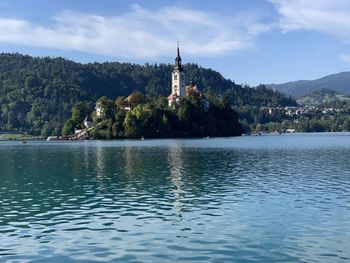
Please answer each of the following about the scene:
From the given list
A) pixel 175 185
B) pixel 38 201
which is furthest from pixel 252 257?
pixel 175 185

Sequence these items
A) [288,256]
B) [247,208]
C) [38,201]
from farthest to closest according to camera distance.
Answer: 1. [38,201]
2. [247,208]
3. [288,256]

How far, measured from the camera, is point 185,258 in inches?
866

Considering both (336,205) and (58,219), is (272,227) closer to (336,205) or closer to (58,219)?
(336,205)

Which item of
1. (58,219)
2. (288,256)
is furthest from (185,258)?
(58,219)

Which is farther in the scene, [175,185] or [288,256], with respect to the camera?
[175,185]

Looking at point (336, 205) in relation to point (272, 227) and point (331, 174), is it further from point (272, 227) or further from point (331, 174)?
point (331, 174)

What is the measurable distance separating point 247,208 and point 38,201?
1675 cm

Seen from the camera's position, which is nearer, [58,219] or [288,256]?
[288,256]

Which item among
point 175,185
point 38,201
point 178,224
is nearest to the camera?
point 178,224

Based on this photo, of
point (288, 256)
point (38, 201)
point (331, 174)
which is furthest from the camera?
point (331, 174)

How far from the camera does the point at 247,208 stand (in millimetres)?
33812

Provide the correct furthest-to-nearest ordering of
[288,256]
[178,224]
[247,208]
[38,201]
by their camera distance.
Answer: [38,201] → [247,208] → [178,224] → [288,256]

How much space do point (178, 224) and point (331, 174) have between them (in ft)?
102

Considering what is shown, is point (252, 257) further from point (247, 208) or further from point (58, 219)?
point (58, 219)
